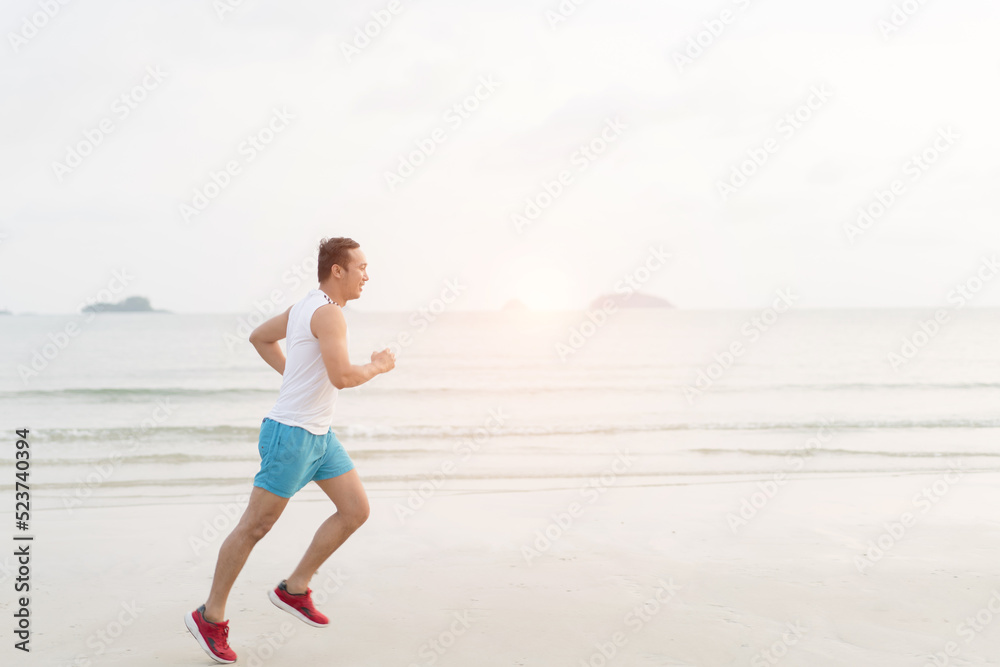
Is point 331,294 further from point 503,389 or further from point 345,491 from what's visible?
point 503,389

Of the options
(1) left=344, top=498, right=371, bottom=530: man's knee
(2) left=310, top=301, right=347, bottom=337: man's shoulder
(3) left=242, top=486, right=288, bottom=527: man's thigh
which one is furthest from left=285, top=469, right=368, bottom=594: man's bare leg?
(2) left=310, top=301, right=347, bottom=337: man's shoulder

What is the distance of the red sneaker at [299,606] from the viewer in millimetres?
3598

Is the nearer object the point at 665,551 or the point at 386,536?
the point at 665,551

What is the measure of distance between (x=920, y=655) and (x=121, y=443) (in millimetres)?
10957

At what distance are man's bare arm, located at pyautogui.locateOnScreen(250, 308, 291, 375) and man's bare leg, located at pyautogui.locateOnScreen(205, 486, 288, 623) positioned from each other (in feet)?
1.99

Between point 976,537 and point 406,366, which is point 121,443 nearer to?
point 976,537

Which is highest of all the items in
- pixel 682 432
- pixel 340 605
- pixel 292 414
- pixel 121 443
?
pixel 292 414

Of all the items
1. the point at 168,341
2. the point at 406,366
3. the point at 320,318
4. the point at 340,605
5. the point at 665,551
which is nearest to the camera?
the point at 320,318

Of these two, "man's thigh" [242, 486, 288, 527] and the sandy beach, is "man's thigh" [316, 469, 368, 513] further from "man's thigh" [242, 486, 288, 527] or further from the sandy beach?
the sandy beach

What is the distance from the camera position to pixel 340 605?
14.3 feet

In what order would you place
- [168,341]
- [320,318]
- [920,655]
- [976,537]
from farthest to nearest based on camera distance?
[168,341] < [976,537] < [920,655] < [320,318]

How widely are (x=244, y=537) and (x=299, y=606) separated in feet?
1.76

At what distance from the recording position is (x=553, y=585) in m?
4.62

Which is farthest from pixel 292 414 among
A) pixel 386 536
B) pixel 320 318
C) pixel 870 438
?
pixel 870 438
